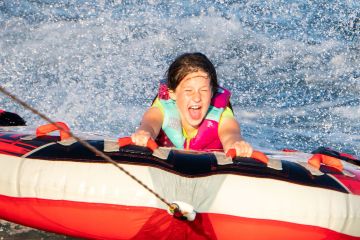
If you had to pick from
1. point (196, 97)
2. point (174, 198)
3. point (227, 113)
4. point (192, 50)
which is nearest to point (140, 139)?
point (174, 198)

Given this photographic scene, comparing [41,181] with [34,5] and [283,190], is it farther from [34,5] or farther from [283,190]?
[34,5]

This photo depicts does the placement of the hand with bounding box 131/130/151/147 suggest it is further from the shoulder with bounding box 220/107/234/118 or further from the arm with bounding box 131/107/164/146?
the shoulder with bounding box 220/107/234/118

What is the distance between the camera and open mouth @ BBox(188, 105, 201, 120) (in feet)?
7.97

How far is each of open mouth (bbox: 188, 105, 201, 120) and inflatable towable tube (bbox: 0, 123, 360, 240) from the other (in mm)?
629

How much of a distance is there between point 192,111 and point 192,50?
435 centimetres

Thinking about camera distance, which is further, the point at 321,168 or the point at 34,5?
the point at 34,5

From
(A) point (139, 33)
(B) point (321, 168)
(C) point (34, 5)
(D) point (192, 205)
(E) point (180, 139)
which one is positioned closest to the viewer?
(D) point (192, 205)

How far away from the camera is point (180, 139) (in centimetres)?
259

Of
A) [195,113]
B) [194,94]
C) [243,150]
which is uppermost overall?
[194,94]

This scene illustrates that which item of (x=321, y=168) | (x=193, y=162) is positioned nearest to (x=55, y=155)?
(x=193, y=162)

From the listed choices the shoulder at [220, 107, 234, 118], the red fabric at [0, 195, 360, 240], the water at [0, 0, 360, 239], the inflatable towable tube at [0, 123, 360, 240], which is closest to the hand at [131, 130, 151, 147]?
the inflatable towable tube at [0, 123, 360, 240]

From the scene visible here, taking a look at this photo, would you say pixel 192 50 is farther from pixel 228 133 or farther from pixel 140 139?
pixel 140 139

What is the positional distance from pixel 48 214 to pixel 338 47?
20.2 feet

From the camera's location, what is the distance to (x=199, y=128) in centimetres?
262
